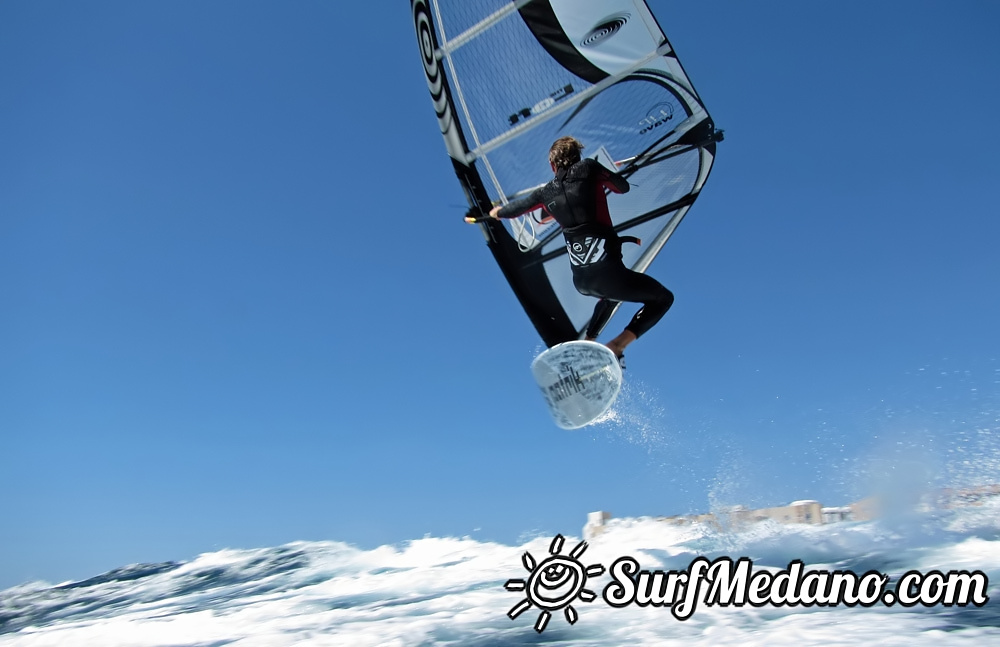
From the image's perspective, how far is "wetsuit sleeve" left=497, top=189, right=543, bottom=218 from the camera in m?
5.30

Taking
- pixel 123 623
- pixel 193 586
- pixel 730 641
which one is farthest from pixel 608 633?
pixel 193 586

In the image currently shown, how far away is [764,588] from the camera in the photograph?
515cm

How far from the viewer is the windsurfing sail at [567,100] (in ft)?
21.0

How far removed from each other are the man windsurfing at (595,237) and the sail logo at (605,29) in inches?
73.1

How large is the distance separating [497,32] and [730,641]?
5605mm

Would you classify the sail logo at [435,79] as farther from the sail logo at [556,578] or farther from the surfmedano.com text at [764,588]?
the surfmedano.com text at [764,588]

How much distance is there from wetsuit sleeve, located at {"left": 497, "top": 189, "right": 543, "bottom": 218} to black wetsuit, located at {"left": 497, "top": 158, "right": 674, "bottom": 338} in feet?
0.29

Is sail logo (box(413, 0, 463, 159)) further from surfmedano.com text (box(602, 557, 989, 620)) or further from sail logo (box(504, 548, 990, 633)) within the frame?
surfmedano.com text (box(602, 557, 989, 620))

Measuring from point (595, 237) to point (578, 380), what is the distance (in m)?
1.17

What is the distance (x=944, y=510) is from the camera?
7.42 metres

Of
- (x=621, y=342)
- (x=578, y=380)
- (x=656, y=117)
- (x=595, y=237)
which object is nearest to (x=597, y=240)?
(x=595, y=237)

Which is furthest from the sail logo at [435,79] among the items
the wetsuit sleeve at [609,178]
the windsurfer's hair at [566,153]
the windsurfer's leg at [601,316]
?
the wetsuit sleeve at [609,178]

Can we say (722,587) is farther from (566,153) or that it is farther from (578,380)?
(566,153)

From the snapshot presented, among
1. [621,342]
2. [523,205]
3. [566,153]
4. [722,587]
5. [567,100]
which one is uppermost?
[567,100]
